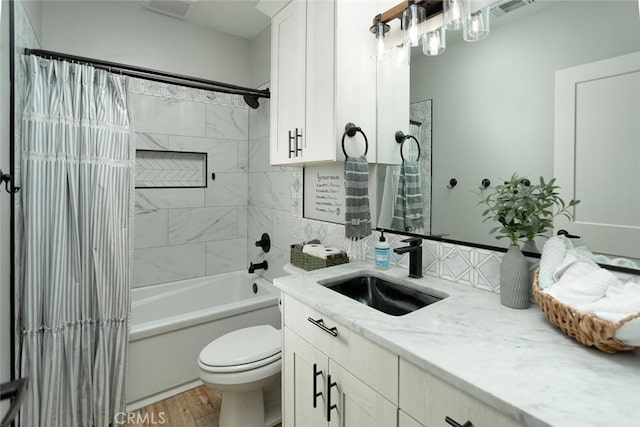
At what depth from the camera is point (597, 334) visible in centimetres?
70

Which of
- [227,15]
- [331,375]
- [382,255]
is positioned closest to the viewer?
[331,375]

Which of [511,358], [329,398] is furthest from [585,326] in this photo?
[329,398]

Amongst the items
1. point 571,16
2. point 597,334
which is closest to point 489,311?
point 597,334

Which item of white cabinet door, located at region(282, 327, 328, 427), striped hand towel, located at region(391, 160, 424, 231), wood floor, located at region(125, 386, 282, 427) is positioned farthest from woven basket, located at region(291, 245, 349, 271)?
wood floor, located at region(125, 386, 282, 427)

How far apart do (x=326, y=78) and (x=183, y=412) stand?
79.6 inches

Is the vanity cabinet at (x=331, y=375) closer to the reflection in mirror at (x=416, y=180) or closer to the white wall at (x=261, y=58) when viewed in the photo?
the reflection in mirror at (x=416, y=180)

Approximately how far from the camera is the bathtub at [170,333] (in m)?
1.87

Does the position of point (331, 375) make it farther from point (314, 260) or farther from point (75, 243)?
point (75, 243)

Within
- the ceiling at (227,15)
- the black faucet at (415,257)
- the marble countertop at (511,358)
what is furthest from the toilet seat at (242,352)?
the ceiling at (227,15)

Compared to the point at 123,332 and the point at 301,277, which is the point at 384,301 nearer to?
the point at 301,277

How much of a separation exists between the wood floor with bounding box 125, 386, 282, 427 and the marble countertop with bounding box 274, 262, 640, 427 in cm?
126

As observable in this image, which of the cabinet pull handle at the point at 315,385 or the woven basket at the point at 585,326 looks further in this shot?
the cabinet pull handle at the point at 315,385

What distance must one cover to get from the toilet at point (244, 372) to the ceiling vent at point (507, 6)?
1768 millimetres

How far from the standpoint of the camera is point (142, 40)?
2.44 metres
